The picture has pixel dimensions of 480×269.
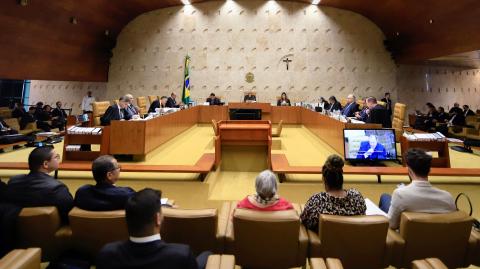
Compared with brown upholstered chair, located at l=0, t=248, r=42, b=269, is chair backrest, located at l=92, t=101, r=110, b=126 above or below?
above

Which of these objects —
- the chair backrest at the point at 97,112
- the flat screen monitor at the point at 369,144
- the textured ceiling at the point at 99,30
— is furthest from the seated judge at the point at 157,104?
the flat screen monitor at the point at 369,144

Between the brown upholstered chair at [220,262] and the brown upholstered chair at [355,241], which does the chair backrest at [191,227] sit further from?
the brown upholstered chair at [355,241]

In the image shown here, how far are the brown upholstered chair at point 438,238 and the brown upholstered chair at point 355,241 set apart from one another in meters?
0.12

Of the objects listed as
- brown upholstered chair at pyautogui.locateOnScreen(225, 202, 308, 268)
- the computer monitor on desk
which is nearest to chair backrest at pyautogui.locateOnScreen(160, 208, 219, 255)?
brown upholstered chair at pyautogui.locateOnScreen(225, 202, 308, 268)

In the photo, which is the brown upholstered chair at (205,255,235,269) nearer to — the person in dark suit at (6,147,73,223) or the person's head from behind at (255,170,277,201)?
the person's head from behind at (255,170,277,201)

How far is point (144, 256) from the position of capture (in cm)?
122

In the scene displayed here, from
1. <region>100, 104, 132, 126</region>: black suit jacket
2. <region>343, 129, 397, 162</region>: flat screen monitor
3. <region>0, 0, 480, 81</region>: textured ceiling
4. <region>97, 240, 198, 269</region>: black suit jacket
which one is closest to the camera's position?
<region>97, 240, 198, 269</region>: black suit jacket

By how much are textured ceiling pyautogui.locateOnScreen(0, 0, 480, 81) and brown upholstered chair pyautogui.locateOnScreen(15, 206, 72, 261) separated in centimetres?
760

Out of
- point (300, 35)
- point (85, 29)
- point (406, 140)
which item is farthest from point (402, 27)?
point (85, 29)

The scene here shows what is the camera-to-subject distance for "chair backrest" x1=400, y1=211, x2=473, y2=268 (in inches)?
75.4

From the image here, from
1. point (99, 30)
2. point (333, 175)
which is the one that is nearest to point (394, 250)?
point (333, 175)

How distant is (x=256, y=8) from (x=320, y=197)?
12091 mm

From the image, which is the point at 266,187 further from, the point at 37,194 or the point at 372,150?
the point at 372,150

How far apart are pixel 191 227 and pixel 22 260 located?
0.85 meters
